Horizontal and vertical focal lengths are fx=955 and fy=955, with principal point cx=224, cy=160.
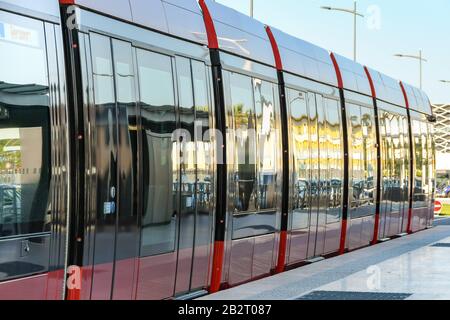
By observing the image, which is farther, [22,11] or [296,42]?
[296,42]

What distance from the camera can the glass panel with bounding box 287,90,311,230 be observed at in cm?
1460

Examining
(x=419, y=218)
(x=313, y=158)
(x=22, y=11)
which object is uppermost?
(x=22, y=11)

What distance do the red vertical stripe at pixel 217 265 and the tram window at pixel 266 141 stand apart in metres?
1.75

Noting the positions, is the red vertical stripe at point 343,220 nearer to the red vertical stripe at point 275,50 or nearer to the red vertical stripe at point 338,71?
the red vertical stripe at point 338,71

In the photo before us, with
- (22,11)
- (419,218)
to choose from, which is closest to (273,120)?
(22,11)

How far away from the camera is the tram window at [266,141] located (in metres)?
13.0

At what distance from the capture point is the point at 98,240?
26.7 ft

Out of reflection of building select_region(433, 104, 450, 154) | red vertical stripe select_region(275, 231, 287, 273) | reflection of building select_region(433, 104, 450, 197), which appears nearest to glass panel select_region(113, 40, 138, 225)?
red vertical stripe select_region(275, 231, 287, 273)

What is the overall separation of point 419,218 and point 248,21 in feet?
45.2

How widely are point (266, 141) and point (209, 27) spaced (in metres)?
2.39

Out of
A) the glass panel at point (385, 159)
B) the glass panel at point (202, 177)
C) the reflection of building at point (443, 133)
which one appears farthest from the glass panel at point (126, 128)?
the reflection of building at point (443, 133)

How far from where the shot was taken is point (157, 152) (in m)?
9.42

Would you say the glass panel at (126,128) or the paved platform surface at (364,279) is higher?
the glass panel at (126,128)
